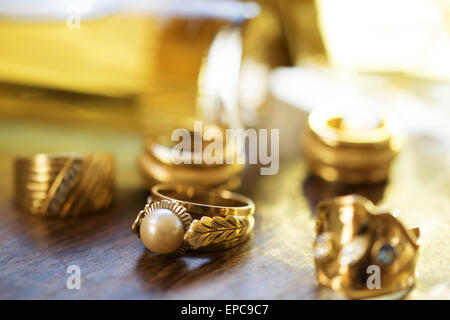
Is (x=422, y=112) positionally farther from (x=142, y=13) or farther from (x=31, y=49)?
(x=31, y=49)

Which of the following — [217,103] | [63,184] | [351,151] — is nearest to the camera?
[63,184]

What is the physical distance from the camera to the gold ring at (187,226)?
18.8 inches

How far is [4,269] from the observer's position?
18.0 inches

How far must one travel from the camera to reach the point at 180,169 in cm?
Result: 72

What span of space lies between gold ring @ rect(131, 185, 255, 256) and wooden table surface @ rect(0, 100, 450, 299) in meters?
0.01

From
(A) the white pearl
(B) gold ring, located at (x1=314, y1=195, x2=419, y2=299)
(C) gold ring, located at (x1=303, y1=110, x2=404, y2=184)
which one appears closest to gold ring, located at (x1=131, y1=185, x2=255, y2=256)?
(A) the white pearl

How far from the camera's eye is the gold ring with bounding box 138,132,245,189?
0.72m

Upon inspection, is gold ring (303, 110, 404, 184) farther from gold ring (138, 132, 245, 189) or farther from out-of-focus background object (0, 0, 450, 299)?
gold ring (138, 132, 245, 189)

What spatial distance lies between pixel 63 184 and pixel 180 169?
0.57 ft

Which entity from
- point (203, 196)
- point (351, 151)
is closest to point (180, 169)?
point (203, 196)

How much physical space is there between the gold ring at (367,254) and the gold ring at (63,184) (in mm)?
334

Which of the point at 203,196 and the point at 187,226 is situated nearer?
the point at 187,226

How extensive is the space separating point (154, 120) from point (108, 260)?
98 cm

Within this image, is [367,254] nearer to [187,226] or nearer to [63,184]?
Result: [187,226]
